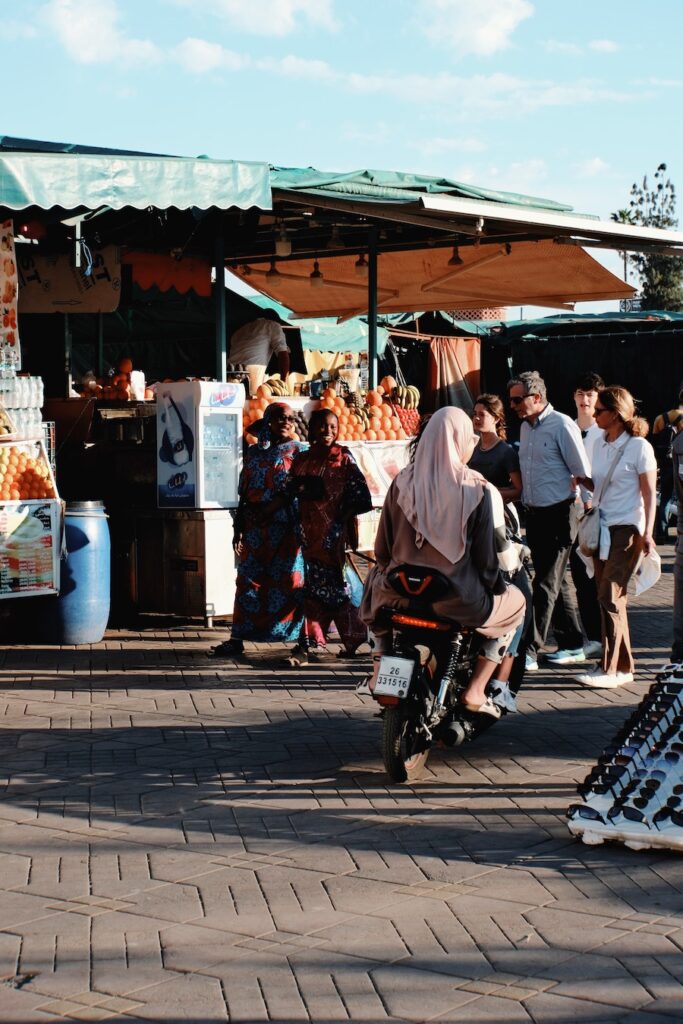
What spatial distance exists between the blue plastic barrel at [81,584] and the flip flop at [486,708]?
4384mm

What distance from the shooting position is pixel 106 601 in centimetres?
1062

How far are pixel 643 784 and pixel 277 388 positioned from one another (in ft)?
27.7

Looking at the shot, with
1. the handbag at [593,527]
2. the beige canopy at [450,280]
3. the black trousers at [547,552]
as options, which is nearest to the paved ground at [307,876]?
the handbag at [593,527]

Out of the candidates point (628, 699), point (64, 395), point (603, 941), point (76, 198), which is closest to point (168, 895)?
point (603, 941)

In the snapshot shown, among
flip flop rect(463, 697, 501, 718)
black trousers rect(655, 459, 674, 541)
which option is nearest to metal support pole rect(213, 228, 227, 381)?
flip flop rect(463, 697, 501, 718)

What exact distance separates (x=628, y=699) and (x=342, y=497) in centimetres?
239

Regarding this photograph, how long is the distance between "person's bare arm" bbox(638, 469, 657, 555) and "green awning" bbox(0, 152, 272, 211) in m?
3.64

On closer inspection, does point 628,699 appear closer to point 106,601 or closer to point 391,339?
point 106,601

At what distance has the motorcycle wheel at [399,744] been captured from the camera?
20.9 ft

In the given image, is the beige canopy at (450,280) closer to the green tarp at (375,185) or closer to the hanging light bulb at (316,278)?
the hanging light bulb at (316,278)

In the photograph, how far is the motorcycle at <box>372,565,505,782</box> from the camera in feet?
20.8

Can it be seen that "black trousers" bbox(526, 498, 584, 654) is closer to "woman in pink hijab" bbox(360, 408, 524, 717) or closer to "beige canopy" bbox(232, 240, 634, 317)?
→ "woman in pink hijab" bbox(360, 408, 524, 717)

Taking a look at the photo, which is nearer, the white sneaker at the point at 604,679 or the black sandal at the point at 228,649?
the white sneaker at the point at 604,679

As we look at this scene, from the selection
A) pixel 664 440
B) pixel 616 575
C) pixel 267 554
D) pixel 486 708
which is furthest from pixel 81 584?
pixel 664 440
